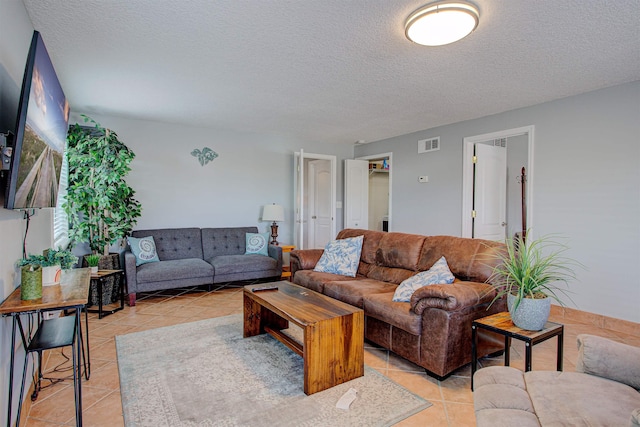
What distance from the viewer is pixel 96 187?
3.78 m

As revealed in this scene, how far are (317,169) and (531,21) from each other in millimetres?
4670

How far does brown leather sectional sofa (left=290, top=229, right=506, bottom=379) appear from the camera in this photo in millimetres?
2172

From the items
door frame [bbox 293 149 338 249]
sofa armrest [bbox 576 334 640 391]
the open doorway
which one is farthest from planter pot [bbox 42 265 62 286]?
the open doorway

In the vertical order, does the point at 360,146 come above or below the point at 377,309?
above

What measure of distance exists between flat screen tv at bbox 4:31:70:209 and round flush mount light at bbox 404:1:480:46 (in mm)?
2038

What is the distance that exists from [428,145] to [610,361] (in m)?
4.14

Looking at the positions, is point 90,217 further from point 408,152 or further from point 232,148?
point 408,152

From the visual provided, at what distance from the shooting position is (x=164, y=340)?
9.47 feet

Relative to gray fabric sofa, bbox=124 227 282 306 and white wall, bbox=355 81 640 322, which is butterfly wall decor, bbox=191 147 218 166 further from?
white wall, bbox=355 81 640 322

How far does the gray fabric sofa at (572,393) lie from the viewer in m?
1.16

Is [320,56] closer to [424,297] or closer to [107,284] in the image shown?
[424,297]

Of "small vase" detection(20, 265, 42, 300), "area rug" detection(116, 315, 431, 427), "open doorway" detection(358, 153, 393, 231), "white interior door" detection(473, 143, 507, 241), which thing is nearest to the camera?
"small vase" detection(20, 265, 42, 300)

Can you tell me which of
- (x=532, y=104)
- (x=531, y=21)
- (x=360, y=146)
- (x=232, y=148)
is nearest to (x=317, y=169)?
(x=360, y=146)

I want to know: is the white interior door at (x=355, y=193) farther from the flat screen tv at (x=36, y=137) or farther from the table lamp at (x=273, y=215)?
the flat screen tv at (x=36, y=137)
